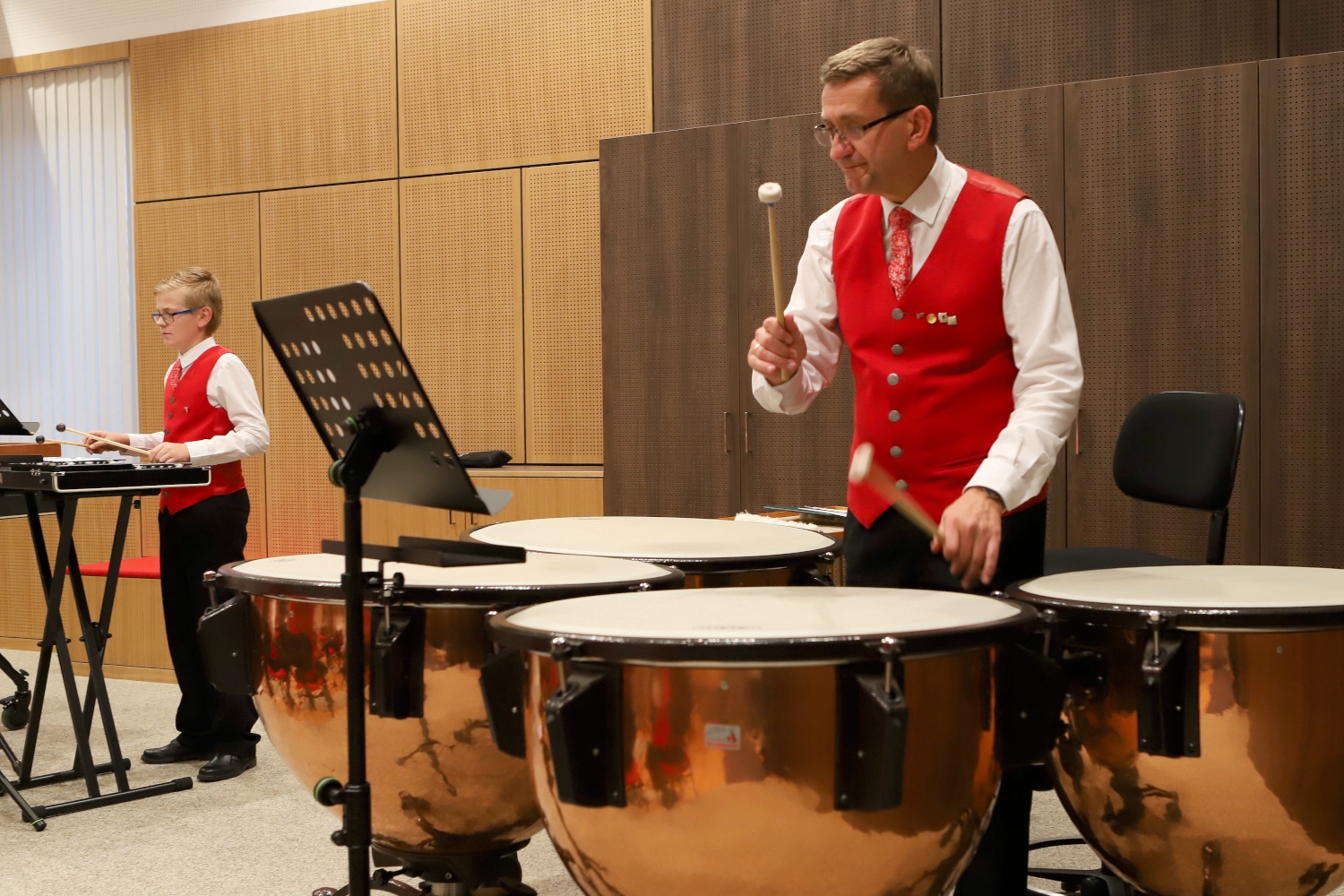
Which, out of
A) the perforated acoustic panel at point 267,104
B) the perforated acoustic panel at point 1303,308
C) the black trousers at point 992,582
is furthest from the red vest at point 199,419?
the perforated acoustic panel at point 1303,308

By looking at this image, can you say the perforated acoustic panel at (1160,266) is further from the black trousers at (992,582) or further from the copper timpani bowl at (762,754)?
the copper timpani bowl at (762,754)

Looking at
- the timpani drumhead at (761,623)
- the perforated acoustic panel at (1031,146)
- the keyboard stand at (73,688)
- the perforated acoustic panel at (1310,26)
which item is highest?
the perforated acoustic panel at (1310,26)

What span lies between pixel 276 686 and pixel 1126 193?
282 centimetres

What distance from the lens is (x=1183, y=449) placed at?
288 centimetres

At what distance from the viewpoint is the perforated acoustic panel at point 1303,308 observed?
3.38 m

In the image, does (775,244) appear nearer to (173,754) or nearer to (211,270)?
(173,754)

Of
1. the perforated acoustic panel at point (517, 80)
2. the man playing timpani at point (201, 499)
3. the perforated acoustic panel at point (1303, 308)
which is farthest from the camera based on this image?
the perforated acoustic panel at point (517, 80)

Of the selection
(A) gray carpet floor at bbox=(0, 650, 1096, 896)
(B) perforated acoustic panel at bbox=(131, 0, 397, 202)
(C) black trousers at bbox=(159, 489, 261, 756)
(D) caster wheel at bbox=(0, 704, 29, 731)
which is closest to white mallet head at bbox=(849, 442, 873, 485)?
(A) gray carpet floor at bbox=(0, 650, 1096, 896)

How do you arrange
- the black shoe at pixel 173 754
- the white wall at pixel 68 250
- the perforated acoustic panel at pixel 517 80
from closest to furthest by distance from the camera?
the black shoe at pixel 173 754 < the perforated acoustic panel at pixel 517 80 < the white wall at pixel 68 250

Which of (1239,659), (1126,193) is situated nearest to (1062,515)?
(1126,193)

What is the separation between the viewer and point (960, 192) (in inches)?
69.9

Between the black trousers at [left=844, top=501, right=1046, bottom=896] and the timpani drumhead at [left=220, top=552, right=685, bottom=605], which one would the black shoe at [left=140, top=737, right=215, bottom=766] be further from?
the black trousers at [left=844, top=501, right=1046, bottom=896]

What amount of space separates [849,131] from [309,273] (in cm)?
383

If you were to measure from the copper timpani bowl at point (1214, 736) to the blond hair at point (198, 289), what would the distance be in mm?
2863
